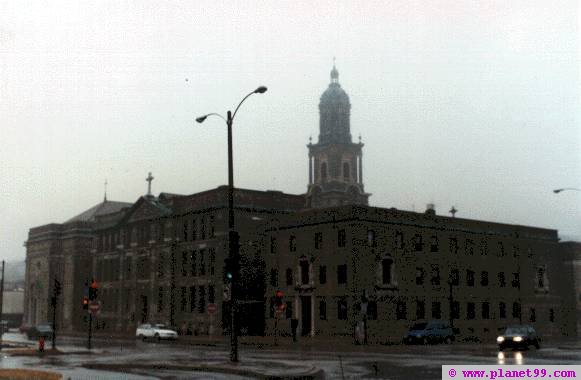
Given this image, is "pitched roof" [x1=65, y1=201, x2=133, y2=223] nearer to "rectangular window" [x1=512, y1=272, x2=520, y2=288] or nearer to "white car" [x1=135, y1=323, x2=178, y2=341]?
"white car" [x1=135, y1=323, x2=178, y2=341]

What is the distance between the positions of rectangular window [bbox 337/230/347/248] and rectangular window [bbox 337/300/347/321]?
4.66 m

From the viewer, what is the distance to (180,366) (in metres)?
27.6

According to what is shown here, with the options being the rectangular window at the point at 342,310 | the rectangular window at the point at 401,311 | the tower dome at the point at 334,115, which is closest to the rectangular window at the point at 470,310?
the rectangular window at the point at 401,311

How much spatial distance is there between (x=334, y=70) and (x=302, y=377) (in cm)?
11296

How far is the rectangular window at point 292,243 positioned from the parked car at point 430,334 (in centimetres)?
1630

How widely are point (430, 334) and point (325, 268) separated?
13.2 m

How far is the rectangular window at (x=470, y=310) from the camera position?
68.5m

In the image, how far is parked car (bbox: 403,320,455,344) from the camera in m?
53.1

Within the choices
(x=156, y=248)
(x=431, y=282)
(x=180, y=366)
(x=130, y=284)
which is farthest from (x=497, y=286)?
(x=180, y=366)

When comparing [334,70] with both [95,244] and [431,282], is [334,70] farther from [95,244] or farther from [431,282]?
[431,282]

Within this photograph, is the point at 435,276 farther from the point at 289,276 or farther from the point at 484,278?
the point at 289,276

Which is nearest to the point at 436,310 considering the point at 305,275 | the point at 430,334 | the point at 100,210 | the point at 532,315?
the point at 305,275

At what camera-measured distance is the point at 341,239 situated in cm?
6291

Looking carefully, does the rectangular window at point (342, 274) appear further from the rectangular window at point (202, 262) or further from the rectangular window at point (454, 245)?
the rectangular window at point (202, 262)
